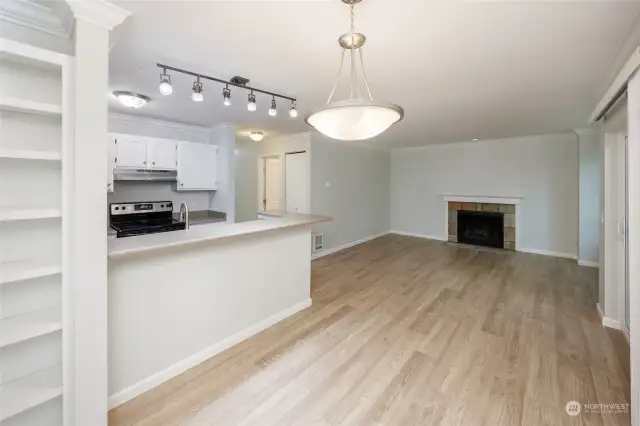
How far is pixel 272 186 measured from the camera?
6973mm

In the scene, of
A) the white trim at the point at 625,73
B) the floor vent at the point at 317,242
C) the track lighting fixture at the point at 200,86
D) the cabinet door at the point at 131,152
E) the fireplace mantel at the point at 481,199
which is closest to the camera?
the white trim at the point at 625,73

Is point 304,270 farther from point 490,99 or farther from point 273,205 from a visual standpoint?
point 273,205

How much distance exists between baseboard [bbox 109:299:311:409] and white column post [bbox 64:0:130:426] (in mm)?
303

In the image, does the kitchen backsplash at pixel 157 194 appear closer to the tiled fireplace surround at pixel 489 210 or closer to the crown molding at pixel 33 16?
the crown molding at pixel 33 16

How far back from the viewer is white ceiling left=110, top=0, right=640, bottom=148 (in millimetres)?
1643

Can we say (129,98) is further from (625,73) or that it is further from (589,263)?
(589,263)

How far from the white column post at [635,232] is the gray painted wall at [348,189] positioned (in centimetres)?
431

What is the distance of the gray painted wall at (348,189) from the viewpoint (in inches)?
225

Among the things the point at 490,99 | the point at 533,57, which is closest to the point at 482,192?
the point at 490,99

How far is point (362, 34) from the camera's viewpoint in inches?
73.1

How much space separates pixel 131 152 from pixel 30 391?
3.29m

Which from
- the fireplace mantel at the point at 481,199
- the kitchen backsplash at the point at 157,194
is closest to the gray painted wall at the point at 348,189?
the fireplace mantel at the point at 481,199

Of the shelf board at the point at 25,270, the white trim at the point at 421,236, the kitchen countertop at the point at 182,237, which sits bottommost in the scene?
the white trim at the point at 421,236

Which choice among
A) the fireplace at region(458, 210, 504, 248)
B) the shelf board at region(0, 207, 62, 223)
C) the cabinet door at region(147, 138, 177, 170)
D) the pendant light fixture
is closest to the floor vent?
the cabinet door at region(147, 138, 177, 170)
